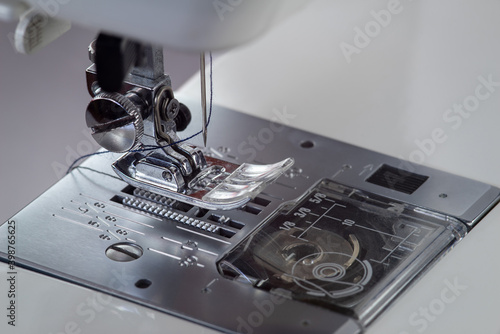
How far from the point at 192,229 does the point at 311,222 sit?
0.16 metres

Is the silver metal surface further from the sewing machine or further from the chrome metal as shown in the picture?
the chrome metal

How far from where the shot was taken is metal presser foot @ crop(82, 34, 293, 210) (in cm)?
122

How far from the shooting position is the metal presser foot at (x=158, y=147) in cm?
122

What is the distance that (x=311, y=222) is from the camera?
132 cm

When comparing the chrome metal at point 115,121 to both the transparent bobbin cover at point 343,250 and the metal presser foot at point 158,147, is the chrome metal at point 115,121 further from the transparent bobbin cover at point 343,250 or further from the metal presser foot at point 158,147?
the transparent bobbin cover at point 343,250

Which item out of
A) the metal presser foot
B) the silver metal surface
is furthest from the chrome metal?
the silver metal surface

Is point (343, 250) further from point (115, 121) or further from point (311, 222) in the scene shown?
point (115, 121)

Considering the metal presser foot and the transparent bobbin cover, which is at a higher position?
the metal presser foot

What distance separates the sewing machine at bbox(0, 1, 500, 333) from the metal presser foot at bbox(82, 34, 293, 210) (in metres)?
0.01

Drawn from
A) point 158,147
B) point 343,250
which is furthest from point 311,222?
point 158,147

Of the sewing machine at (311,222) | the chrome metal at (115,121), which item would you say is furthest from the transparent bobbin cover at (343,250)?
the chrome metal at (115,121)

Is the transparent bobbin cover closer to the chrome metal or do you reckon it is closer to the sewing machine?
the sewing machine

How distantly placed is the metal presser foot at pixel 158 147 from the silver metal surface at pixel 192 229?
0.15ft

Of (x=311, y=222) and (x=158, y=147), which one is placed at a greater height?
(x=158, y=147)
